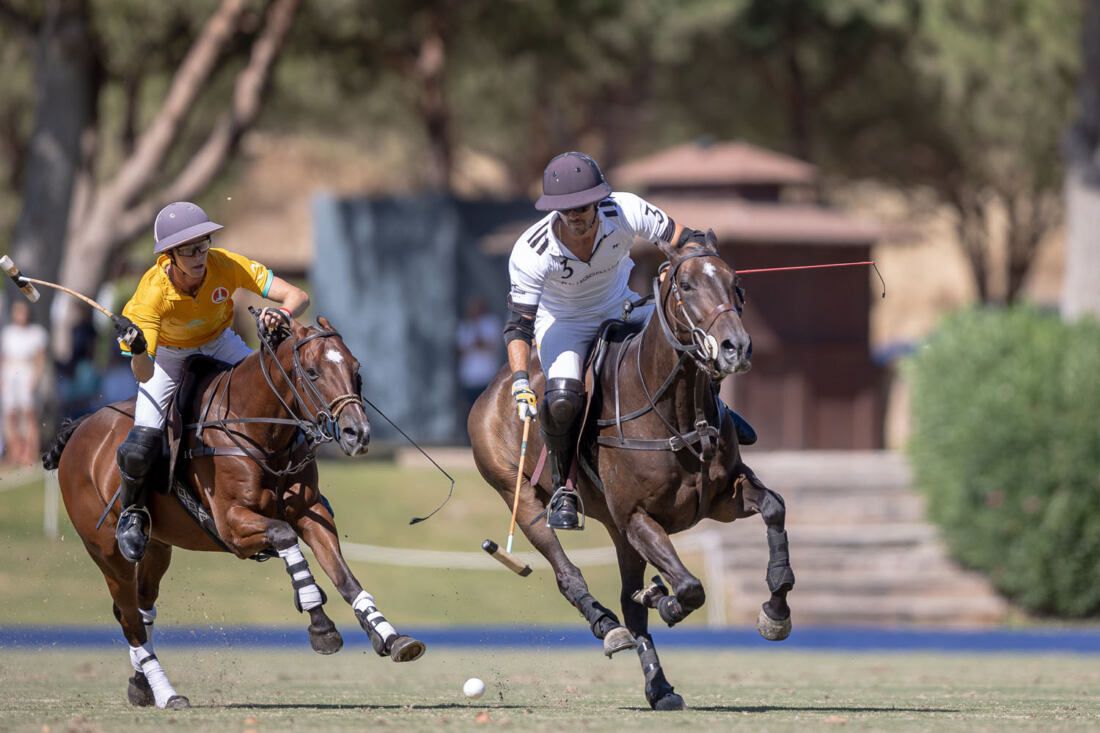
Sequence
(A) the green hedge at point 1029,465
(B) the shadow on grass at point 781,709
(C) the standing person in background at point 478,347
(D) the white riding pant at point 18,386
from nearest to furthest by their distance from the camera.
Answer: (B) the shadow on grass at point 781,709
(A) the green hedge at point 1029,465
(D) the white riding pant at point 18,386
(C) the standing person in background at point 478,347

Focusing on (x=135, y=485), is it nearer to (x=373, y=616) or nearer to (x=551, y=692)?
(x=373, y=616)

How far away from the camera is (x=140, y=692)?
988cm

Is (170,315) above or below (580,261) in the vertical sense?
below

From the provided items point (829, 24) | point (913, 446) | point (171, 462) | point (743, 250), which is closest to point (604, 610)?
point (171, 462)

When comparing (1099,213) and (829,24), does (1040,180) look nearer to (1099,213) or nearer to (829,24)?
(829,24)

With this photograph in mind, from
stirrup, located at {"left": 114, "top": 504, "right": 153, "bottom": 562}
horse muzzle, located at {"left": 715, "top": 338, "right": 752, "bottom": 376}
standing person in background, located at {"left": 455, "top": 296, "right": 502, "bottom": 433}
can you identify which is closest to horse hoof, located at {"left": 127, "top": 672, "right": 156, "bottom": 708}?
stirrup, located at {"left": 114, "top": 504, "right": 153, "bottom": 562}

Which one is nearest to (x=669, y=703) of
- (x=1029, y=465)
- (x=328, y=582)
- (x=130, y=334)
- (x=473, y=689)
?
(x=473, y=689)

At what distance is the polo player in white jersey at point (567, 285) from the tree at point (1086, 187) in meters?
12.8

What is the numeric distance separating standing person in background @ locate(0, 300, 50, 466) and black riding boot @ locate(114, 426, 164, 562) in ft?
32.6

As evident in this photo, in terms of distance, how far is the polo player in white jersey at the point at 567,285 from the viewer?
912 cm

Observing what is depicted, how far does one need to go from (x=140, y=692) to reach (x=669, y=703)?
2877 millimetres

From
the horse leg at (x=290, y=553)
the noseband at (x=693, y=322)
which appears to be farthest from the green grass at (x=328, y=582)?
the noseband at (x=693, y=322)

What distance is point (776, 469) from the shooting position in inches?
802

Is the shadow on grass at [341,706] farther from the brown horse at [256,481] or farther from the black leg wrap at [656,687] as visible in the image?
the black leg wrap at [656,687]
